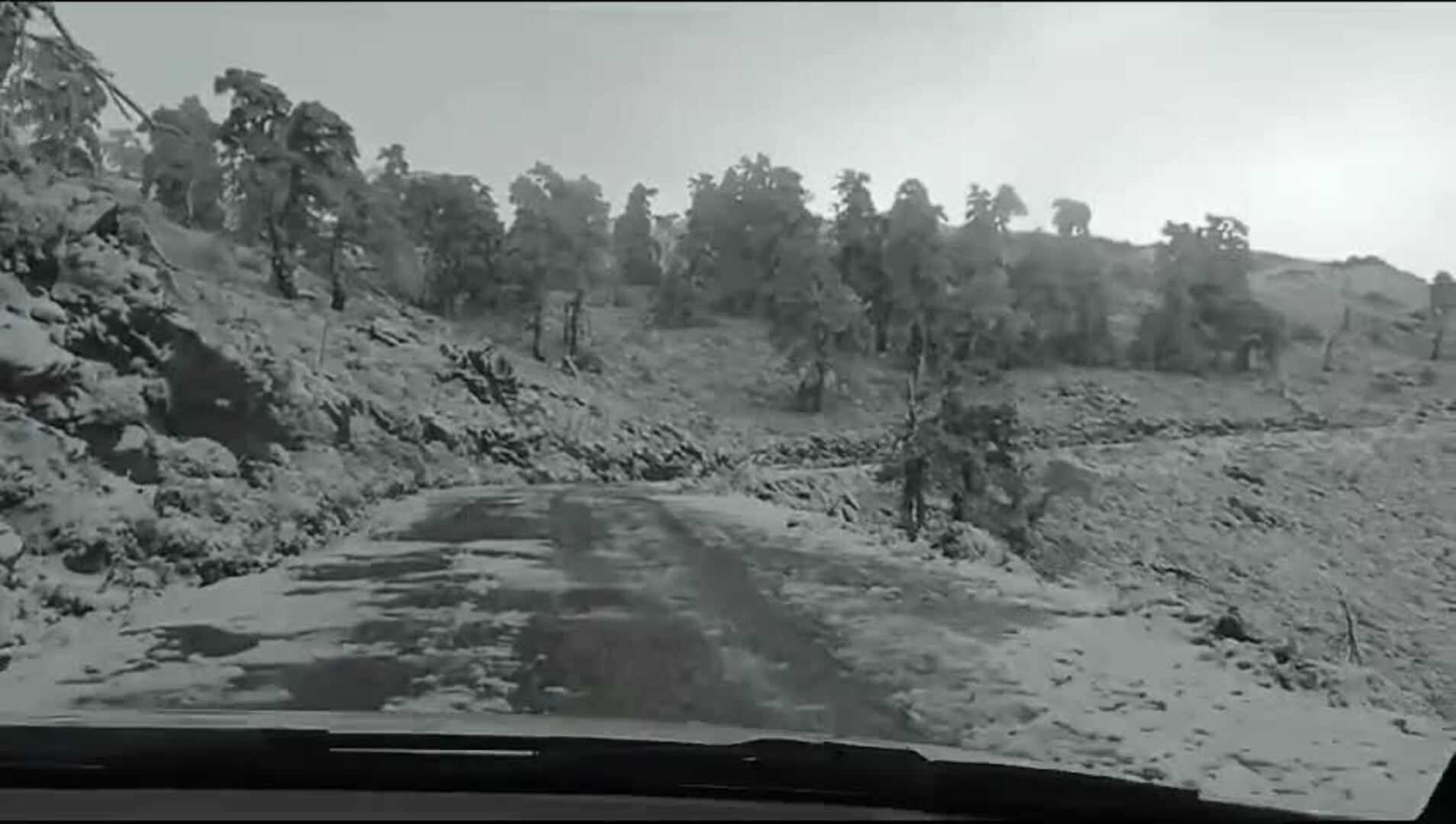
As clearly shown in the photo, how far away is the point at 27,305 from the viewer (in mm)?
7863

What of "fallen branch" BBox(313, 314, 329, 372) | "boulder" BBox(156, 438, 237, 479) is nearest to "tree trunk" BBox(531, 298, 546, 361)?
"fallen branch" BBox(313, 314, 329, 372)

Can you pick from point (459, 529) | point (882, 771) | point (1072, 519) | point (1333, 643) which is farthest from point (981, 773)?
point (459, 529)

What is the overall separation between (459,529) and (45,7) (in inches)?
156

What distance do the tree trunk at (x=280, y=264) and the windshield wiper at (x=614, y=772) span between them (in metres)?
4.99

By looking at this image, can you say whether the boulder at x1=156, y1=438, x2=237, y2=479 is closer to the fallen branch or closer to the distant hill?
the fallen branch

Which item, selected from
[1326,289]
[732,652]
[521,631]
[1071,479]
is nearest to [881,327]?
[1071,479]

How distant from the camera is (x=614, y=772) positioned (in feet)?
11.4

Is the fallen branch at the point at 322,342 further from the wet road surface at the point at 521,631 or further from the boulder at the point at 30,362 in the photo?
the boulder at the point at 30,362

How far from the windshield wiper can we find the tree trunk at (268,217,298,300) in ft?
16.4

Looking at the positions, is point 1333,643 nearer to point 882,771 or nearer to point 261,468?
point 882,771

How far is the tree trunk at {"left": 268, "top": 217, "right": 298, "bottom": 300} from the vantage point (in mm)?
8242

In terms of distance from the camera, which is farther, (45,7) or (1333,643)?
(45,7)

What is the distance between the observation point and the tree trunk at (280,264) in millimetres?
8242

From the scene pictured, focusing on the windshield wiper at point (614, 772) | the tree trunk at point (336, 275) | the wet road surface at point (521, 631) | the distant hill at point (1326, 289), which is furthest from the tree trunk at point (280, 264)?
the windshield wiper at point (614, 772)
